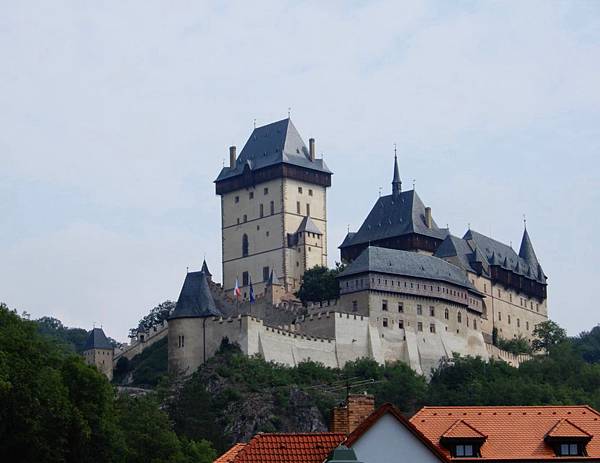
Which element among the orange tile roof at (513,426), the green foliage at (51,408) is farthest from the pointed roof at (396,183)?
the orange tile roof at (513,426)

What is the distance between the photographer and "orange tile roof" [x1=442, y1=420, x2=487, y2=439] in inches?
1291

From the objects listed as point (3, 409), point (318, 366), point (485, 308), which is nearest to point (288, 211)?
point (485, 308)

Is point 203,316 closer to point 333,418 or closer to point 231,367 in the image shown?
point 231,367

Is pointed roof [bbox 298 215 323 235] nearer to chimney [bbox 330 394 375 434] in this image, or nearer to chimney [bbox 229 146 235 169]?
chimney [bbox 229 146 235 169]

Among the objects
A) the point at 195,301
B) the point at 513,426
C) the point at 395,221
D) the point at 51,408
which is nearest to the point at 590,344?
the point at 395,221

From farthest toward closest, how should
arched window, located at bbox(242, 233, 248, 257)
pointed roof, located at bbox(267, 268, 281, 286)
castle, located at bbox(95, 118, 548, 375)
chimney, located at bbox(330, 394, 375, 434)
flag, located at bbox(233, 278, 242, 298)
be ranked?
arched window, located at bbox(242, 233, 248, 257)
flag, located at bbox(233, 278, 242, 298)
pointed roof, located at bbox(267, 268, 281, 286)
castle, located at bbox(95, 118, 548, 375)
chimney, located at bbox(330, 394, 375, 434)

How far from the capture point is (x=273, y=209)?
421ft

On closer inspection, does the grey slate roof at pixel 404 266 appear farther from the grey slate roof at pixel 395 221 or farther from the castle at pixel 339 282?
the grey slate roof at pixel 395 221

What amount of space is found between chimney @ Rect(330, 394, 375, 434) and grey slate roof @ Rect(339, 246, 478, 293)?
81500 millimetres

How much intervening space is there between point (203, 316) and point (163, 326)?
14.4m

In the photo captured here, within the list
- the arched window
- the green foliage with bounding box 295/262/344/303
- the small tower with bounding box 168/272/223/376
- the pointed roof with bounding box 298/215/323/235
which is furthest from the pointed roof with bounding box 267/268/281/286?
the small tower with bounding box 168/272/223/376

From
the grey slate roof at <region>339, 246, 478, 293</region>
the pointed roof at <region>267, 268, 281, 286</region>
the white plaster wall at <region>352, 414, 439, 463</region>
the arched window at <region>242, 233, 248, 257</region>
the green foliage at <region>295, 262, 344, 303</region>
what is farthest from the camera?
the arched window at <region>242, 233, 248, 257</region>

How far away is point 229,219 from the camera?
13188 cm

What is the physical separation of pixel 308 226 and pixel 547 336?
20.2m
